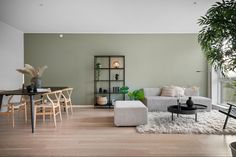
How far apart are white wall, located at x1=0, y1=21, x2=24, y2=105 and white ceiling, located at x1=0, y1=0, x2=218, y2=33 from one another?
27 cm

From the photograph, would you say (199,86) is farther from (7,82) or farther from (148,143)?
(7,82)

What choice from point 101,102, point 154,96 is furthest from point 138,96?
point 101,102

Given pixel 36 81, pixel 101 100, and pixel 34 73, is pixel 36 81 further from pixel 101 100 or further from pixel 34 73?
pixel 101 100

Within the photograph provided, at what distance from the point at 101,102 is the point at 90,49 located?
1847 millimetres

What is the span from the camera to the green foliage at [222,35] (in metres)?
1.91

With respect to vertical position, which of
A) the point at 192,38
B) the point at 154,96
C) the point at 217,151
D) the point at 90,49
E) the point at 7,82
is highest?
the point at 192,38

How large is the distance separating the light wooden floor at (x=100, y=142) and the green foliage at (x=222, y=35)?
53.4 inches

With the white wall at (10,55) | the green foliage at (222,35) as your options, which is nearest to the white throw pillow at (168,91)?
the green foliage at (222,35)

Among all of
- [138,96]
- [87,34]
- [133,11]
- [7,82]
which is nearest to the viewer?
[133,11]

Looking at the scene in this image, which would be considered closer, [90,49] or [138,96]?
[138,96]

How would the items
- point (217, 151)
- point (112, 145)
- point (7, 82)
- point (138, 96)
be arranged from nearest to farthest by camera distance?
point (217, 151) < point (112, 145) < point (7, 82) < point (138, 96)

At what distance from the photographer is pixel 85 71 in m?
6.16

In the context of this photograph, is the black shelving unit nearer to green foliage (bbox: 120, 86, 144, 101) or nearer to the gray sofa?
green foliage (bbox: 120, 86, 144, 101)

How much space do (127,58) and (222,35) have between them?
170 inches
